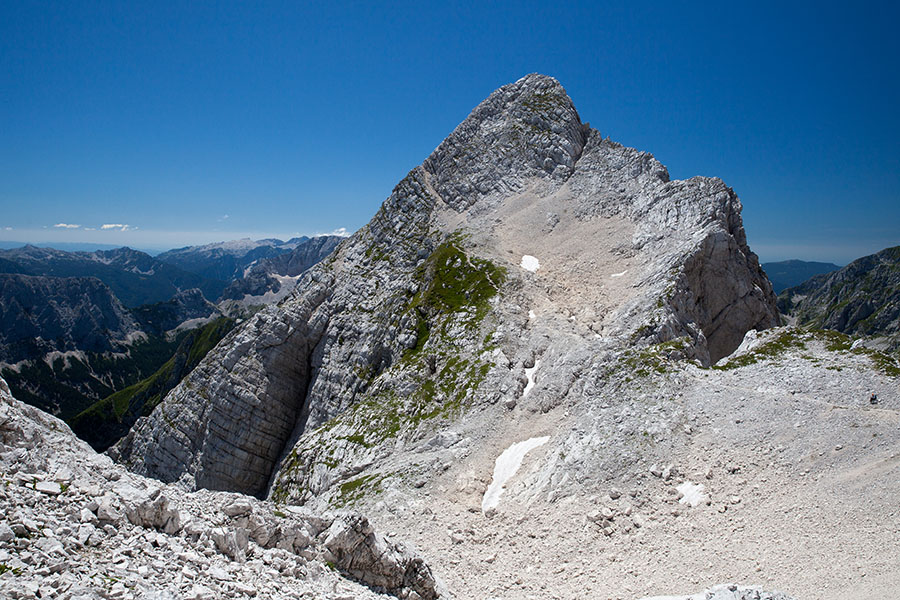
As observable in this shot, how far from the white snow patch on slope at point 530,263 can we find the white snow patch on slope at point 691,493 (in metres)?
40.6

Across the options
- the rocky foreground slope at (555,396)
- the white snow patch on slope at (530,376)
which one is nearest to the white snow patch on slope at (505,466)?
the rocky foreground slope at (555,396)

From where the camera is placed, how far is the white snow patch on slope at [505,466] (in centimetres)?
2866

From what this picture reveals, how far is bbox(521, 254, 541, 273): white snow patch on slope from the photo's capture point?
2450 inches

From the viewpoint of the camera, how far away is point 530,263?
6353cm

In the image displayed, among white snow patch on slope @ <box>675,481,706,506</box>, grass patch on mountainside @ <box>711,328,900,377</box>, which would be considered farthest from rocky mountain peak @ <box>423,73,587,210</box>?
white snow patch on slope @ <box>675,481,706,506</box>

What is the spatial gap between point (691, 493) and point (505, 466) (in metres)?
12.5

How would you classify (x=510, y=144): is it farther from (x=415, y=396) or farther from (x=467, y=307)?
(x=415, y=396)

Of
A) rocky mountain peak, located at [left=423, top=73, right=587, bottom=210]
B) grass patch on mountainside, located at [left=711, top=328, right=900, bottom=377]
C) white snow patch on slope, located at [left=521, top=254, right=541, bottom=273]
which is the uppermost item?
rocky mountain peak, located at [left=423, top=73, right=587, bottom=210]

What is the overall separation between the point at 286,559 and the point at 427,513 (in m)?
14.4

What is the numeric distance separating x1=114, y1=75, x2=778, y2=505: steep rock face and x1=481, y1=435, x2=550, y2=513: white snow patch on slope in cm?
491

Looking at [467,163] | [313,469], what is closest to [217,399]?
[313,469]

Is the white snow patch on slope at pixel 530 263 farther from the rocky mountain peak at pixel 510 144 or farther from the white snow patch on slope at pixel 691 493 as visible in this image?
the white snow patch on slope at pixel 691 493

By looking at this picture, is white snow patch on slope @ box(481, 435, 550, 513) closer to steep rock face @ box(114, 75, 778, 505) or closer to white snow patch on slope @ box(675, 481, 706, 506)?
steep rock face @ box(114, 75, 778, 505)

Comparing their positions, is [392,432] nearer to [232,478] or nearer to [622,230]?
[232,478]
